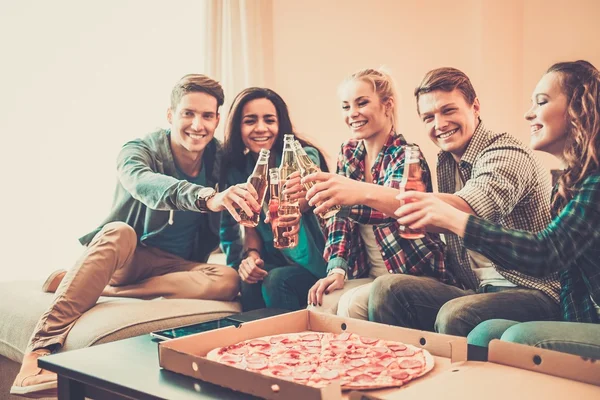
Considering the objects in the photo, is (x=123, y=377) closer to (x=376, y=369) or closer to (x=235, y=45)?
(x=376, y=369)

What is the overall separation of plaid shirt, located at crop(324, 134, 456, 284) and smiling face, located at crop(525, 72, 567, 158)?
1.35 ft

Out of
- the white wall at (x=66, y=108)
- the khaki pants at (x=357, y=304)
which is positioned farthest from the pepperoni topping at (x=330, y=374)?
the white wall at (x=66, y=108)

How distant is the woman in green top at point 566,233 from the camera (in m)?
1.40

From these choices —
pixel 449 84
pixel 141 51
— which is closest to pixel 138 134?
pixel 141 51

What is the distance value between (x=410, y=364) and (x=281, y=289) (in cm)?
120

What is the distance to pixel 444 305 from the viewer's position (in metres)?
1.77

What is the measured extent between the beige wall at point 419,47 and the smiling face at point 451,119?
191cm

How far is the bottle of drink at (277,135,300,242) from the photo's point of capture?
172cm

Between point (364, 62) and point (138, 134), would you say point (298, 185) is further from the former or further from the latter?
point (364, 62)

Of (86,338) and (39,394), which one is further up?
(86,338)

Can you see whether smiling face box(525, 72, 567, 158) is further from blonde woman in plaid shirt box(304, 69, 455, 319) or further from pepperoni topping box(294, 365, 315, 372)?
pepperoni topping box(294, 365, 315, 372)

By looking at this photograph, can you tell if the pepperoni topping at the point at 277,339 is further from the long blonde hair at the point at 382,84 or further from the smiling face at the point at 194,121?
the smiling face at the point at 194,121

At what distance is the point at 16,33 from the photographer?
2.85 m

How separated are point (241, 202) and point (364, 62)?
94.4 inches
